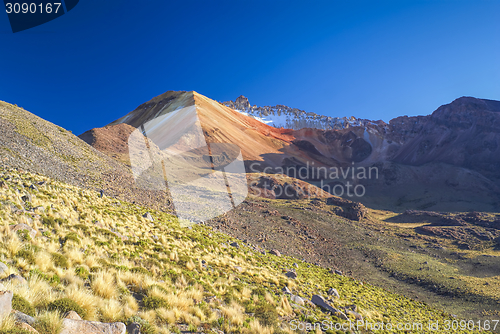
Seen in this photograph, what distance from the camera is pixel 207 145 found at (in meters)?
85.0

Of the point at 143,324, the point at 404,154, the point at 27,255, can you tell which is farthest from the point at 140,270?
the point at 404,154

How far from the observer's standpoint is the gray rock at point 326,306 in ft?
37.3

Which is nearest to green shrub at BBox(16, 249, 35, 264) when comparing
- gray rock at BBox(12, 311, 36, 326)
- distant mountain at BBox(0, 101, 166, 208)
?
gray rock at BBox(12, 311, 36, 326)

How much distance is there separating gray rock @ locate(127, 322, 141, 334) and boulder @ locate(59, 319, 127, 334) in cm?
38

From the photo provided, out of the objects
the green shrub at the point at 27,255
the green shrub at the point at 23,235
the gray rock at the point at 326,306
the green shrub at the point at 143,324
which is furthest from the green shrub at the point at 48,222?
the gray rock at the point at 326,306

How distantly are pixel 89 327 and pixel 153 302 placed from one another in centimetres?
235

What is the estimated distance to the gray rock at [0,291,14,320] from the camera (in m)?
3.80

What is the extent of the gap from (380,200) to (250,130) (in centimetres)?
6651

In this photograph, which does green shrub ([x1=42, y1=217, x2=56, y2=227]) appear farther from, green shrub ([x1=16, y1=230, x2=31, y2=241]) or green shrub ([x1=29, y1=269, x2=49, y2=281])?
green shrub ([x1=29, y1=269, x2=49, y2=281])

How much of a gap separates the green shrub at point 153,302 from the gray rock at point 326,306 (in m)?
8.63

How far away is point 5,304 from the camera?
12.8ft

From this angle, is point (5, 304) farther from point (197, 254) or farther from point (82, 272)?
point (197, 254)

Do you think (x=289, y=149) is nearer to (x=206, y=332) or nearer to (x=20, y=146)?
(x=20, y=146)

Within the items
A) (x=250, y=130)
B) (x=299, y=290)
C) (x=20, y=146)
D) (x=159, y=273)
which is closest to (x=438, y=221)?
(x=299, y=290)
